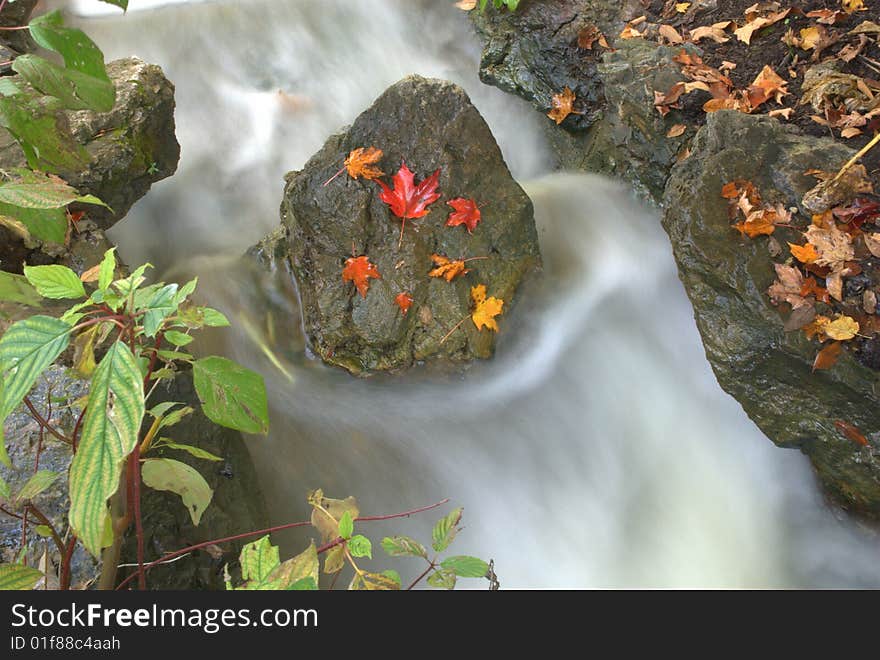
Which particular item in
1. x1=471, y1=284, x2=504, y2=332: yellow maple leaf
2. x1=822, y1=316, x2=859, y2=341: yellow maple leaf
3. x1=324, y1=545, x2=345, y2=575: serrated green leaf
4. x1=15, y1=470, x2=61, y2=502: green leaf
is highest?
x1=471, y1=284, x2=504, y2=332: yellow maple leaf

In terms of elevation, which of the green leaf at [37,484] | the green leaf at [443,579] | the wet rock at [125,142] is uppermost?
the wet rock at [125,142]

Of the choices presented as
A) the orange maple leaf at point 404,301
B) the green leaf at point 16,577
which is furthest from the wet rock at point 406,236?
the green leaf at point 16,577

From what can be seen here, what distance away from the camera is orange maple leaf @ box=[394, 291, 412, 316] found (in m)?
3.20

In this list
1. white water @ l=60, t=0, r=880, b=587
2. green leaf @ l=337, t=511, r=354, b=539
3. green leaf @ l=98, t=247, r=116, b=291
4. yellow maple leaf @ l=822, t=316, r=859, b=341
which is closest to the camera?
green leaf @ l=98, t=247, r=116, b=291

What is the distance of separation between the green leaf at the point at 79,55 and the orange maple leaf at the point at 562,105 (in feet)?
12.0

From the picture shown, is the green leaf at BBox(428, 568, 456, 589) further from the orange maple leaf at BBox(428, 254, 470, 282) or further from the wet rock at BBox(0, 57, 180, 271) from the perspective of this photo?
the wet rock at BBox(0, 57, 180, 271)

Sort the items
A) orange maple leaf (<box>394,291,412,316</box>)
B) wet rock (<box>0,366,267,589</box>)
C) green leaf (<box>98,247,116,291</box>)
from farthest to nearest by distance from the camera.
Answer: orange maple leaf (<box>394,291,412,316</box>) → wet rock (<box>0,366,267,589</box>) → green leaf (<box>98,247,116,291</box>)

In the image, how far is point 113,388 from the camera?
1.00 m

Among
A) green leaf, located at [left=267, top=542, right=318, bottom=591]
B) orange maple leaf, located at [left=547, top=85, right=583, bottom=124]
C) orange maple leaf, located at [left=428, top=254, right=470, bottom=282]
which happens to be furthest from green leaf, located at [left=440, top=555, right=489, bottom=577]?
orange maple leaf, located at [left=547, top=85, right=583, bottom=124]

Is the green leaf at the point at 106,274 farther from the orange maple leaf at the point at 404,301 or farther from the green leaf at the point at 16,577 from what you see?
the orange maple leaf at the point at 404,301

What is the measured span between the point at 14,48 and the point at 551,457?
13.5 ft

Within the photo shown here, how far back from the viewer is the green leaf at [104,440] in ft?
3.21

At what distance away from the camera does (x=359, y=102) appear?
498 cm
